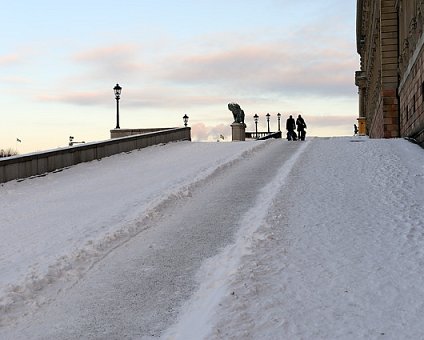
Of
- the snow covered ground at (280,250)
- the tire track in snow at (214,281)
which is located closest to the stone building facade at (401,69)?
the snow covered ground at (280,250)

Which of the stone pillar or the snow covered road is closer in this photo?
the snow covered road

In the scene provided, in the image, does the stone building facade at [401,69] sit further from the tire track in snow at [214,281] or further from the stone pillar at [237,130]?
the stone pillar at [237,130]

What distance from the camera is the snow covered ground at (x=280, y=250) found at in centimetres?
429

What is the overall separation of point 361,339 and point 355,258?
1.86m

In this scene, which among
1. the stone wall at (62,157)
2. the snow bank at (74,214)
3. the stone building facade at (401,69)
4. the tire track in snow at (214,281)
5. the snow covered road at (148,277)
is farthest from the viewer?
the stone building facade at (401,69)

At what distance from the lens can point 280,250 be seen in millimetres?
6023

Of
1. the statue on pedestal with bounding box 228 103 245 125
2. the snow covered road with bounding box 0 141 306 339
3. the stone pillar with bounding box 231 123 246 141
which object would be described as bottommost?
the snow covered road with bounding box 0 141 306 339

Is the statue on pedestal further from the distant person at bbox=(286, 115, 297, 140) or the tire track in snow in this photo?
the tire track in snow

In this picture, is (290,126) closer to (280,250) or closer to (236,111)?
(236,111)

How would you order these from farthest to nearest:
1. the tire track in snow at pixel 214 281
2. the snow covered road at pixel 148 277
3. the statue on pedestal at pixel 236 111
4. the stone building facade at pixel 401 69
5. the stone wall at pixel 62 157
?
the statue on pedestal at pixel 236 111
the stone building facade at pixel 401 69
the stone wall at pixel 62 157
the snow covered road at pixel 148 277
the tire track in snow at pixel 214 281

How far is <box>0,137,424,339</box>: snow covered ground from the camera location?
4289mm

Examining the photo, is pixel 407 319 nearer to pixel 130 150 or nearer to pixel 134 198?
pixel 134 198

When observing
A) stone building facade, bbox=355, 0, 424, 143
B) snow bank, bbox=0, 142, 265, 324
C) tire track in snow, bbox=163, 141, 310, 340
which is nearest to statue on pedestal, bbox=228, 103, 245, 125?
stone building facade, bbox=355, 0, 424, 143

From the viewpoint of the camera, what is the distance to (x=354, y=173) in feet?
37.7
